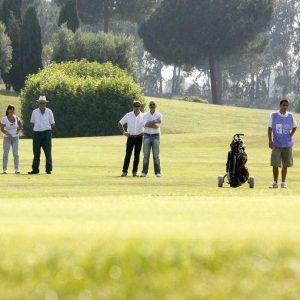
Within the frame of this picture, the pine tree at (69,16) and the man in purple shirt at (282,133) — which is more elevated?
the pine tree at (69,16)

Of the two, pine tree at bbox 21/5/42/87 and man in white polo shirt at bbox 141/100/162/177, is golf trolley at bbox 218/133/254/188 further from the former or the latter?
pine tree at bbox 21/5/42/87

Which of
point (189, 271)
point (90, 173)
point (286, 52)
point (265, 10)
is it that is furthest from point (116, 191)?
point (286, 52)

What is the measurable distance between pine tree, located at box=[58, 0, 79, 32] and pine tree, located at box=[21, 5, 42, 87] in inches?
346

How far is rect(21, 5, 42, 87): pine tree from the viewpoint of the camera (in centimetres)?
9175

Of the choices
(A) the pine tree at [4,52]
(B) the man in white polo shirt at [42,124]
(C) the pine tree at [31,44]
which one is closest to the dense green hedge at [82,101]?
(A) the pine tree at [4,52]

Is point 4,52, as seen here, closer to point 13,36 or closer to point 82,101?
point 13,36

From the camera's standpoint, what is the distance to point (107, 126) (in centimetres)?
7331

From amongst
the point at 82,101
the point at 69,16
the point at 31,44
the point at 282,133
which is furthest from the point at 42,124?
the point at 69,16

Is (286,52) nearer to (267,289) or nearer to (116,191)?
(116,191)

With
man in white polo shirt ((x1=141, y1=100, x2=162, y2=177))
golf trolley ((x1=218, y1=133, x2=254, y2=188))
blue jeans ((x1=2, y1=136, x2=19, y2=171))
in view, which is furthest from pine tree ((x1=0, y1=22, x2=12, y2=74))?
golf trolley ((x1=218, y1=133, x2=254, y2=188))

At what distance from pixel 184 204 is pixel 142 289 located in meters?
6.97

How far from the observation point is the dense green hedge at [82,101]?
240ft

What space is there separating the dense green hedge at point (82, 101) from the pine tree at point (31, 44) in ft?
51.9

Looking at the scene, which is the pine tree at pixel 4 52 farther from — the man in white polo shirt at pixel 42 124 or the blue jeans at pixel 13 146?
the man in white polo shirt at pixel 42 124
